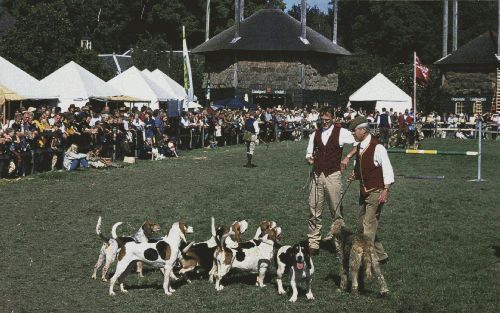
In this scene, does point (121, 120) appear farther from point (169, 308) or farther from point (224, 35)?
point (224, 35)

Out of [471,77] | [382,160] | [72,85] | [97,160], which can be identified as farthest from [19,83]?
[471,77]

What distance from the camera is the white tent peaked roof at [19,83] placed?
3316 centimetres

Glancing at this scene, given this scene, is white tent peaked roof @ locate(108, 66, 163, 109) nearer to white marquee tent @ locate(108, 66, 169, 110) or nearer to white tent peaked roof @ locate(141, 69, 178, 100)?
white marquee tent @ locate(108, 66, 169, 110)

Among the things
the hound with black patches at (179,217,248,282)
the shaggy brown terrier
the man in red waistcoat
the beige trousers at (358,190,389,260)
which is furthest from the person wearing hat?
the hound with black patches at (179,217,248,282)

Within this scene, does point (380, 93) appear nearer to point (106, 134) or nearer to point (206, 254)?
point (106, 134)

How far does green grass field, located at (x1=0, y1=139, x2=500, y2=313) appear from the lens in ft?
35.9

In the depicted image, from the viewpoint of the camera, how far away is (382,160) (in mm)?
12477

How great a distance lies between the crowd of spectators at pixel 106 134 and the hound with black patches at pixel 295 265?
163 inches

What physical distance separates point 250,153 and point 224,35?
42.3 m

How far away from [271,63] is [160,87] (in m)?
22.4

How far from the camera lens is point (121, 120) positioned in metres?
32.7

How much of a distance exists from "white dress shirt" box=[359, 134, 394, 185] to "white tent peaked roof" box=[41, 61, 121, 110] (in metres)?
26.4

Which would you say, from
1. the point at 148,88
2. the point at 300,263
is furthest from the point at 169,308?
the point at 148,88

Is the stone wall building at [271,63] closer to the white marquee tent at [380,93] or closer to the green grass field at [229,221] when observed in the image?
the white marquee tent at [380,93]
